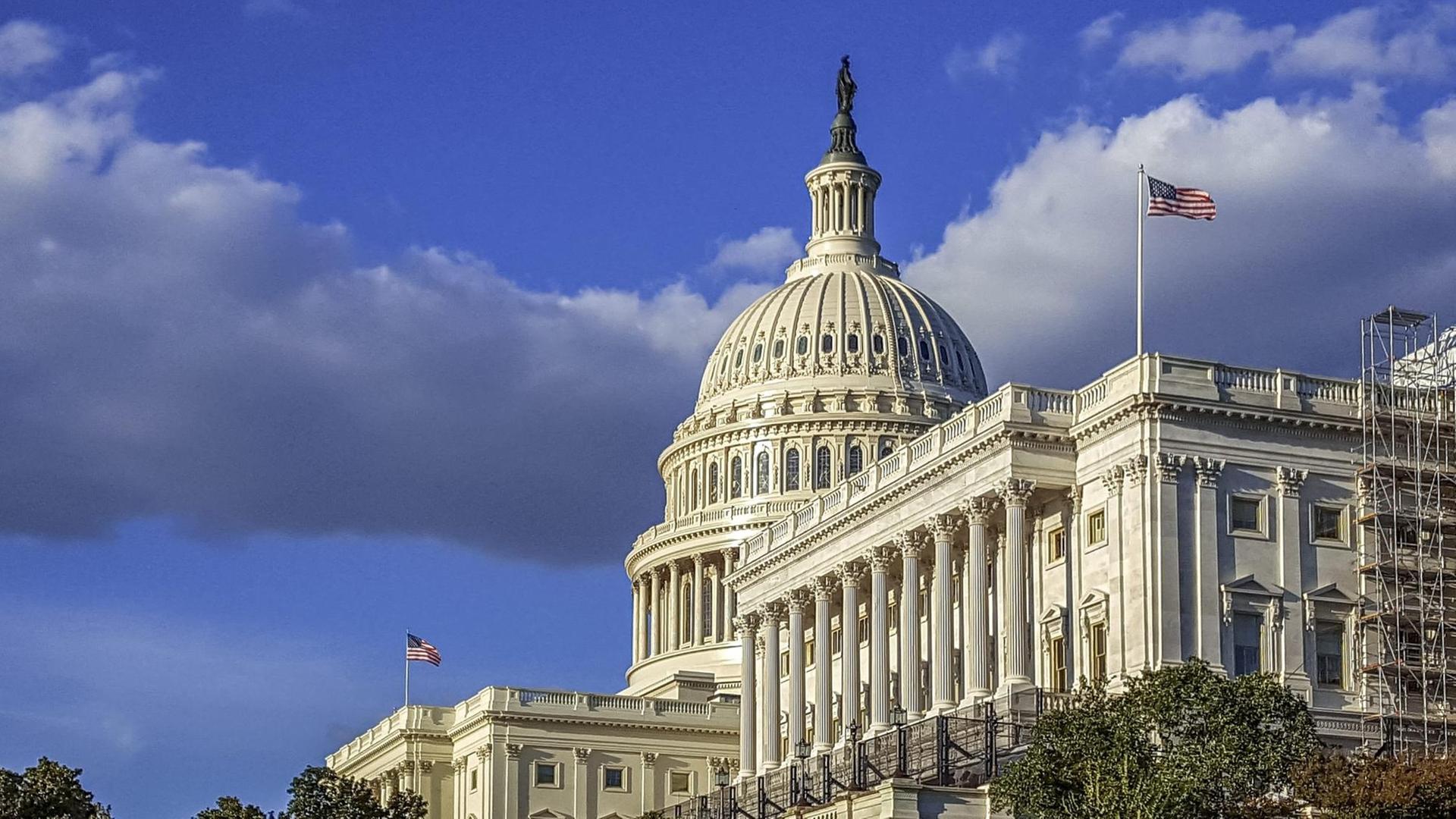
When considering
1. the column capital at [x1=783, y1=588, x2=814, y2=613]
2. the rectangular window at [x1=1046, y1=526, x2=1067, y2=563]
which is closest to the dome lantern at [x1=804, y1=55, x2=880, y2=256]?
the column capital at [x1=783, y1=588, x2=814, y2=613]

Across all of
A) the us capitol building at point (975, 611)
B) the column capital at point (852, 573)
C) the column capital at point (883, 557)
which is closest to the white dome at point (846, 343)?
the us capitol building at point (975, 611)

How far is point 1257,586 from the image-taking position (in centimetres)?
9831

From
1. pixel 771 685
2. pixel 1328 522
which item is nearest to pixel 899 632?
pixel 771 685

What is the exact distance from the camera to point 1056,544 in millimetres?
105312

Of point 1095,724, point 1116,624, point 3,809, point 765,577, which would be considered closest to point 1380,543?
point 1116,624

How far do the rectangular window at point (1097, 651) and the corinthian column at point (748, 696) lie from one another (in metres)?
32.0

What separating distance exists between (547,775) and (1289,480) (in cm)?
5802

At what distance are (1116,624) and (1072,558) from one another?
469 cm

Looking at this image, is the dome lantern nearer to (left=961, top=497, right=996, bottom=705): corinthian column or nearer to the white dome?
the white dome

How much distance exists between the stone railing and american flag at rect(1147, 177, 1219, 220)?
200 inches

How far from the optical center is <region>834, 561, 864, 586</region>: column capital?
118625mm

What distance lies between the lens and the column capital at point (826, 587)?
399 feet

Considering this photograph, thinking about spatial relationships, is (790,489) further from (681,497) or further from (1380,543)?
(1380,543)

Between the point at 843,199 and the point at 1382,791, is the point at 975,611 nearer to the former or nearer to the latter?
the point at 1382,791
